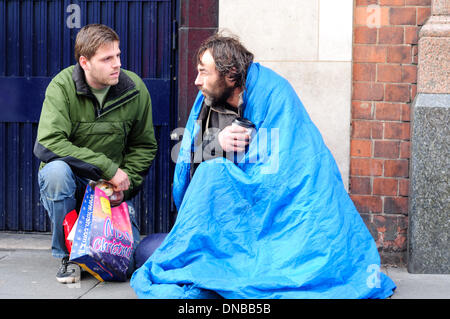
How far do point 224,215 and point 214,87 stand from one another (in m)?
0.69

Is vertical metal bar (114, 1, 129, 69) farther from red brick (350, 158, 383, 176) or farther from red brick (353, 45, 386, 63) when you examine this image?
red brick (350, 158, 383, 176)

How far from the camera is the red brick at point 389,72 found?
409cm

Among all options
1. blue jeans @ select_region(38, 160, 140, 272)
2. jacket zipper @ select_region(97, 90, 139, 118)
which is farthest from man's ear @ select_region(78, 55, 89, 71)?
blue jeans @ select_region(38, 160, 140, 272)

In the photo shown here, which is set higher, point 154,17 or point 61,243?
point 154,17

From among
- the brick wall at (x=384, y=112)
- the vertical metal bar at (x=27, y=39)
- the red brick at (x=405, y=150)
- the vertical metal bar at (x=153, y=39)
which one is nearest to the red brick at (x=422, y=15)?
the brick wall at (x=384, y=112)

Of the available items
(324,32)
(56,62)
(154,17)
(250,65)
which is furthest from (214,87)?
(56,62)

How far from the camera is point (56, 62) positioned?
4.70 m

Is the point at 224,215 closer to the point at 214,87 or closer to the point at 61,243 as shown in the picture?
the point at 214,87

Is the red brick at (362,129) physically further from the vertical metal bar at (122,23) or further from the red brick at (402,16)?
the vertical metal bar at (122,23)

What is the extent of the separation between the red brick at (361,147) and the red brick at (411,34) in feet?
2.21

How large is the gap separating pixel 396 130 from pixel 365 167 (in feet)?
0.99

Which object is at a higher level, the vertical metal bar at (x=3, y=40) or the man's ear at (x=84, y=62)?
the vertical metal bar at (x=3, y=40)

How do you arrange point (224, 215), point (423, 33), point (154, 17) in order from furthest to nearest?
point (154, 17), point (423, 33), point (224, 215)
